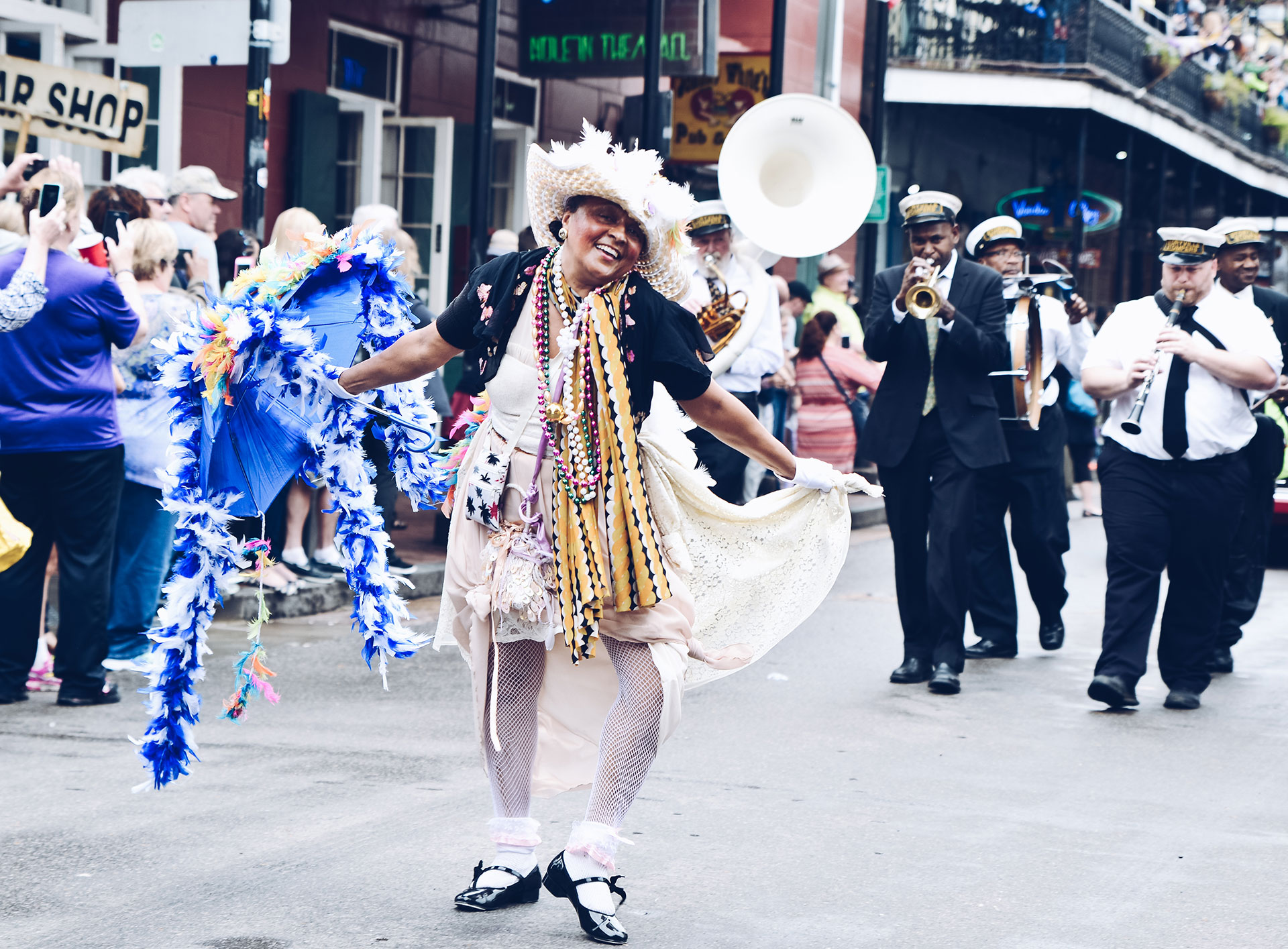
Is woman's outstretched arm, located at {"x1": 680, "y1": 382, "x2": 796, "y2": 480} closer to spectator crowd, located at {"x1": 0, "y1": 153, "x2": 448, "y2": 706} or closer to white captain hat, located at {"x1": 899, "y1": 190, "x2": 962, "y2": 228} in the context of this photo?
spectator crowd, located at {"x1": 0, "y1": 153, "x2": 448, "y2": 706}

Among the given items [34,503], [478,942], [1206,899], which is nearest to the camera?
[478,942]

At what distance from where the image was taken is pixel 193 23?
8.86m

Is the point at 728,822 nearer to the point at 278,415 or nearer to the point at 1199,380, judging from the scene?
the point at 278,415

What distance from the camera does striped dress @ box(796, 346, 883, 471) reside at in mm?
13297

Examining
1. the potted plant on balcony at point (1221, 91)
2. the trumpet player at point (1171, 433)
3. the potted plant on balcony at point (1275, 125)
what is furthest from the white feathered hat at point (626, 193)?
the potted plant on balcony at point (1275, 125)

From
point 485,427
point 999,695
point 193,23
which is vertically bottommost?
point 999,695

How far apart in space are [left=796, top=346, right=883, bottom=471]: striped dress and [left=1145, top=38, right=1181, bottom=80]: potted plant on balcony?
45.9 feet

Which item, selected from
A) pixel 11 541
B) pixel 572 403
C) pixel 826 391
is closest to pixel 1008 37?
pixel 826 391

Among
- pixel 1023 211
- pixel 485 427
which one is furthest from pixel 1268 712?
pixel 1023 211

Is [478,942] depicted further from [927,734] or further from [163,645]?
[927,734]

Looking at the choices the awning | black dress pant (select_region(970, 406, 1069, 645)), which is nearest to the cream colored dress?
black dress pant (select_region(970, 406, 1069, 645))

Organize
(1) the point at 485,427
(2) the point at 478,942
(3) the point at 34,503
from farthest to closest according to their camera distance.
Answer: (3) the point at 34,503
(1) the point at 485,427
(2) the point at 478,942

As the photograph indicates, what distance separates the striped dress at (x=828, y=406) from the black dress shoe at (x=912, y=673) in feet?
17.7

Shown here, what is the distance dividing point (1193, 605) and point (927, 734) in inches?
58.5
